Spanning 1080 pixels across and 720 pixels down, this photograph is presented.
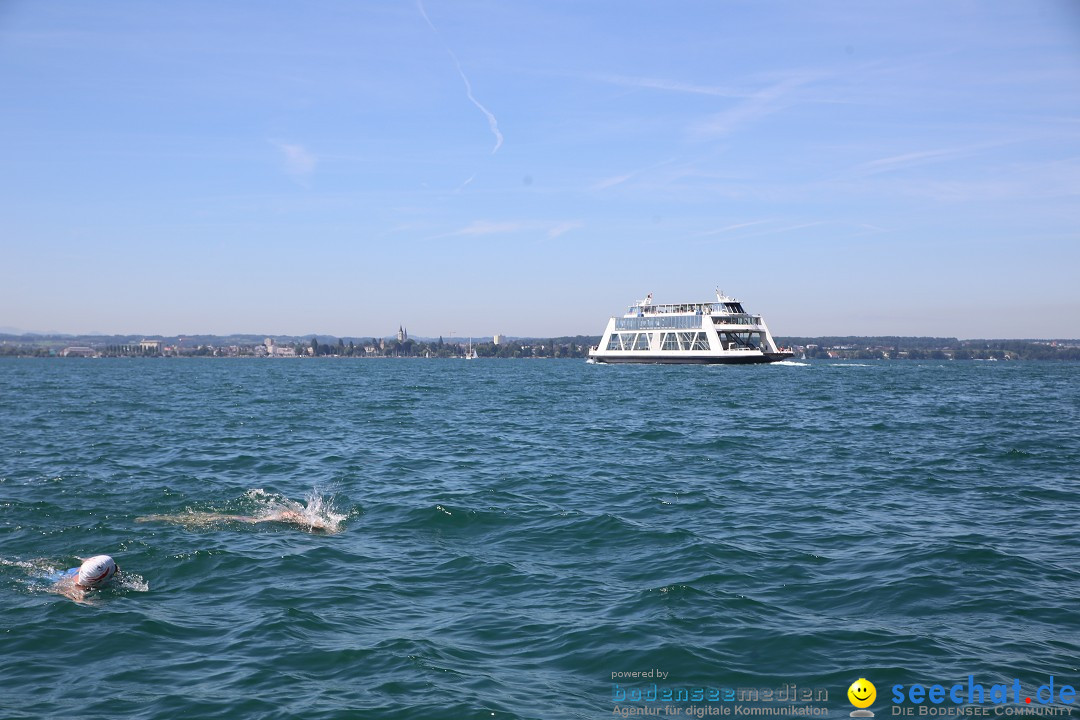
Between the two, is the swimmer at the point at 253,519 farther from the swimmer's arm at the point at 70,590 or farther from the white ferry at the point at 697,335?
the white ferry at the point at 697,335

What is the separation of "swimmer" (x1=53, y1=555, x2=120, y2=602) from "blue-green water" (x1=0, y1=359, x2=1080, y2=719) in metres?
0.27

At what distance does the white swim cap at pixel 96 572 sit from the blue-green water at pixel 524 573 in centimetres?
37

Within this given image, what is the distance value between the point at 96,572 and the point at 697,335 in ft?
317

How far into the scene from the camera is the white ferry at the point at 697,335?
100562 millimetres

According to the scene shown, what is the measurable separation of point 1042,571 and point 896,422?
982 inches

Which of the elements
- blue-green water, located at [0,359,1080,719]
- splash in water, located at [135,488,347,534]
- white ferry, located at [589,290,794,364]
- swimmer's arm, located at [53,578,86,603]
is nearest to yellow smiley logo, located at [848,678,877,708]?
blue-green water, located at [0,359,1080,719]

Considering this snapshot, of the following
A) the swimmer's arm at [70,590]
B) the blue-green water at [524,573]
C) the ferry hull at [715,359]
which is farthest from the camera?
the ferry hull at [715,359]

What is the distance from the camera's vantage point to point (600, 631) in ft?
32.8

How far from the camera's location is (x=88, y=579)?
11719mm

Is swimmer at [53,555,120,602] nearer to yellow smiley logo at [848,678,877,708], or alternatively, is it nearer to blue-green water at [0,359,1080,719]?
blue-green water at [0,359,1080,719]

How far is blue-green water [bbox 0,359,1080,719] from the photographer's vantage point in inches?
→ 342

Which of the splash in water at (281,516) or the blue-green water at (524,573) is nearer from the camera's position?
the blue-green water at (524,573)

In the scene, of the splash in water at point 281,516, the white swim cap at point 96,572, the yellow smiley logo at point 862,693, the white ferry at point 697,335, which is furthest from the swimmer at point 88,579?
the white ferry at point 697,335

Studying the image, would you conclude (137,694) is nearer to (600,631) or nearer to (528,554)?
(600,631)
